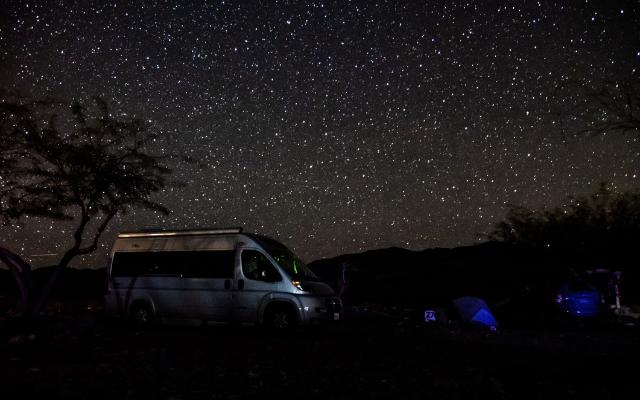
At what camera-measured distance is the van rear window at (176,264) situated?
13641mm

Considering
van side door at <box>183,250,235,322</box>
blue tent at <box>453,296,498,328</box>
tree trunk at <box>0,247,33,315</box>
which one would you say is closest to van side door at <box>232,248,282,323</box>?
van side door at <box>183,250,235,322</box>

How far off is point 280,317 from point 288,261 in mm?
1492

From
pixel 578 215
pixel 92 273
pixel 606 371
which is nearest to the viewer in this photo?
pixel 606 371

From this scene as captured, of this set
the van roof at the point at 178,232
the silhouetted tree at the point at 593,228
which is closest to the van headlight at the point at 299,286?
the van roof at the point at 178,232

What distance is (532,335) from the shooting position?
13805mm

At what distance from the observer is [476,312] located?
1711 centimetres

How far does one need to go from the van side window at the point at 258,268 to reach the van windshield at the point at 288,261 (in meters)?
0.21

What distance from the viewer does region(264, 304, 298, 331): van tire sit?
12740mm

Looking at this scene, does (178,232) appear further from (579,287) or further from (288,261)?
(579,287)

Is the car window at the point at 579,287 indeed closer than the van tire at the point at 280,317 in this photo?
No

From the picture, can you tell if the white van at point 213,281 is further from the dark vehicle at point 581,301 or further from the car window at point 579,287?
the car window at point 579,287

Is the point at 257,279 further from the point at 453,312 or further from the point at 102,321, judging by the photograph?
the point at 453,312

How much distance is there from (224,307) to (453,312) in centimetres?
918

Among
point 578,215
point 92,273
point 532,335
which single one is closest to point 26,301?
point 532,335
